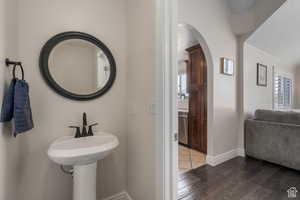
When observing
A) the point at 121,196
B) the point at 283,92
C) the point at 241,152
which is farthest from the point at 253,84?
the point at 121,196

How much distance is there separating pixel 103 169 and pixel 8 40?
4.74ft

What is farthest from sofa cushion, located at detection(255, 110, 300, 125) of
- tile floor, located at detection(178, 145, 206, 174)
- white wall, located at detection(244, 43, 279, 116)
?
tile floor, located at detection(178, 145, 206, 174)

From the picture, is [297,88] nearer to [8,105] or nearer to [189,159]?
[189,159]

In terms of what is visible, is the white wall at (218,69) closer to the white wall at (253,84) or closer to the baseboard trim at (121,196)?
the white wall at (253,84)

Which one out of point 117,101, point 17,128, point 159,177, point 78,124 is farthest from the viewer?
point 117,101

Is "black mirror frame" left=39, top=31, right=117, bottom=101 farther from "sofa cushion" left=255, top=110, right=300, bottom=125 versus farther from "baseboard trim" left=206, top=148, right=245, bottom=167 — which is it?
"sofa cushion" left=255, top=110, right=300, bottom=125

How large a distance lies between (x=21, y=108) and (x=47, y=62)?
504 millimetres

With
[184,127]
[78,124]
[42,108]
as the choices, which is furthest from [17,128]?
[184,127]

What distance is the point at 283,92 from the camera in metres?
4.94

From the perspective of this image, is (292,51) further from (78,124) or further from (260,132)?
(78,124)

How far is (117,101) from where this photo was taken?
1.70 m

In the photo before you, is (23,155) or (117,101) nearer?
(23,155)

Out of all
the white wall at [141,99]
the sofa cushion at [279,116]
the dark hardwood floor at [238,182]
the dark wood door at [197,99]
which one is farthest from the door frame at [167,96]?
the sofa cushion at [279,116]

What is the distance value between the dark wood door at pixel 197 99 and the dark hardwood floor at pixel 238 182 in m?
0.74
